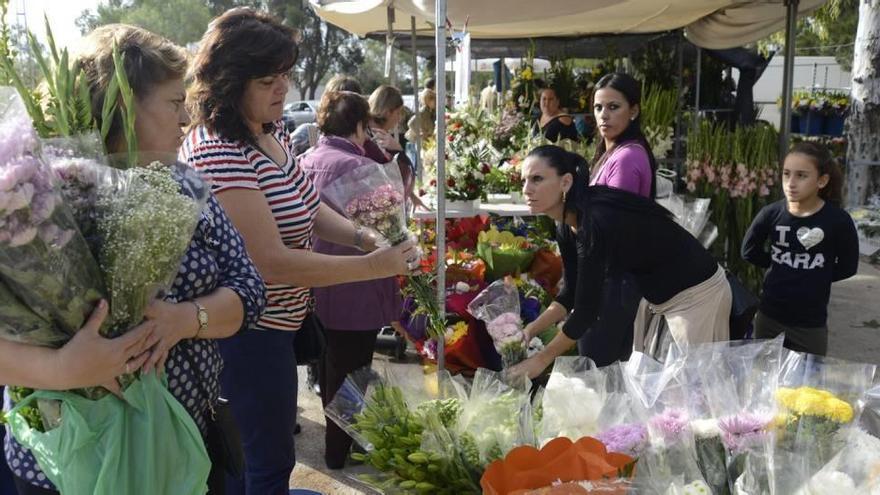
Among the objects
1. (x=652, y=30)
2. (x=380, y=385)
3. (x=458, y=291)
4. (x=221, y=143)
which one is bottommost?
(x=458, y=291)

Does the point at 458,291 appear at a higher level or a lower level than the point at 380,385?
lower

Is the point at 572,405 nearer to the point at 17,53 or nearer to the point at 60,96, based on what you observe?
the point at 60,96

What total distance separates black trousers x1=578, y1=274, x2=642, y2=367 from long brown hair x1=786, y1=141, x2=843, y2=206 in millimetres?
938

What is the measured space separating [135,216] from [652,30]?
24.2 feet

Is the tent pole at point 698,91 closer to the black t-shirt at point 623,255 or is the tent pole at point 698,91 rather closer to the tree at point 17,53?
the black t-shirt at point 623,255

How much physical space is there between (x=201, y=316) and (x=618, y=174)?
242 cm

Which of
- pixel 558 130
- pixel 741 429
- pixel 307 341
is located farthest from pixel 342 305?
pixel 558 130

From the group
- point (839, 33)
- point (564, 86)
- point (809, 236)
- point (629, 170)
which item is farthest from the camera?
point (839, 33)

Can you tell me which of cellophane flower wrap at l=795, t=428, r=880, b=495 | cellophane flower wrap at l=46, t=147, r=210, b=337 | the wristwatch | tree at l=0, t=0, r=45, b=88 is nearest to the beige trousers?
cellophane flower wrap at l=795, t=428, r=880, b=495

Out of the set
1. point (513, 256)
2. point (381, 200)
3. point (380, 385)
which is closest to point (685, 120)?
point (513, 256)

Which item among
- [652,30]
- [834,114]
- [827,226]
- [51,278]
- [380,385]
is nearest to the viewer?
[51,278]

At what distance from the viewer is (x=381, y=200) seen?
91.0 inches

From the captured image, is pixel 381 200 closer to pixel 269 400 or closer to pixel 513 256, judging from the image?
pixel 269 400

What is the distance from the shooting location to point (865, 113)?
8.34m
